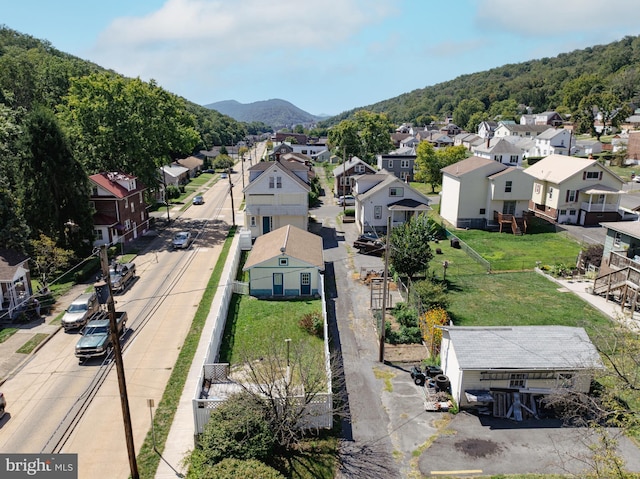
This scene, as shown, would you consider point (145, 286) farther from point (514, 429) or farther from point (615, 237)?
point (615, 237)

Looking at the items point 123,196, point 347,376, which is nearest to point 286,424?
point 347,376

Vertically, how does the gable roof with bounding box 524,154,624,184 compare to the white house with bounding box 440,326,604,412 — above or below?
above

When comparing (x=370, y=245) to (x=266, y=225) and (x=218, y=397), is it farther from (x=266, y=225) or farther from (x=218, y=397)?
(x=218, y=397)

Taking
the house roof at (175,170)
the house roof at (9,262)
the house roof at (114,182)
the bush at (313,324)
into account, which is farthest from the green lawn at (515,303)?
the house roof at (175,170)

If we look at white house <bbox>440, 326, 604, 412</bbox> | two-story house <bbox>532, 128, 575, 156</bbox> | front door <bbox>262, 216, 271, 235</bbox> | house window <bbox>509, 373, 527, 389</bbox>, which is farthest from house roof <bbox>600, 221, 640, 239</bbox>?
two-story house <bbox>532, 128, 575, 156</bbox>

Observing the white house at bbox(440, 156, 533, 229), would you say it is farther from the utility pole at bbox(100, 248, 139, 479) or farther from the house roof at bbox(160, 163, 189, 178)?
the house roof at bbox(160, 163, 189, 178)

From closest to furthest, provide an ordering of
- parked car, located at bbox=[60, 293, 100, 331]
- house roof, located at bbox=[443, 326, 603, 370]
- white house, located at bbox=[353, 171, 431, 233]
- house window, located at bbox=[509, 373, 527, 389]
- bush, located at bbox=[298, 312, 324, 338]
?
house roof, located at bbox=[443, 326, 603, 370] → house window, located at bbox=[509, 373, 527, 389] → bush, located at bbox=[298, 312, 324, 338] → parked car, located at bbox=[60, 293, 100, 331] → white house, located at bbox=[353, 171, 431, 233]

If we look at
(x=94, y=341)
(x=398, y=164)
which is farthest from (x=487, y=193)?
A: (x=94, y=341)
